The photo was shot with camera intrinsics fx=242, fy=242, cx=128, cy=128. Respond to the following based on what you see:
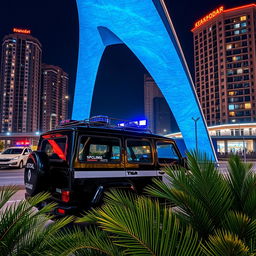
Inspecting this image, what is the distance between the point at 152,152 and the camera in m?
6.00

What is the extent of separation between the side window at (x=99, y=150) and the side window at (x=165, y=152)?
1220mm

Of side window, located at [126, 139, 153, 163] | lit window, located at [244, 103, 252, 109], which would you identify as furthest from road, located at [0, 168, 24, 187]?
lit window, located at [244, 103, 252, 109]

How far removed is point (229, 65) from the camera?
9450 centimetres

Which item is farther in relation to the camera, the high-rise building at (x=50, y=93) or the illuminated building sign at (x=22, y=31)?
the high-rise building at (x=50, y=93)

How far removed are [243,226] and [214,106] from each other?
104818mm

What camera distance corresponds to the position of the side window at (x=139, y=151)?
564 centimetres

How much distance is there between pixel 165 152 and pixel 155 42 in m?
28.6

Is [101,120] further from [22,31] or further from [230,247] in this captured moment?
[22,31]

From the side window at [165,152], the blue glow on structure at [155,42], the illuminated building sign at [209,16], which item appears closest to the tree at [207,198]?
the side window at [165,152]

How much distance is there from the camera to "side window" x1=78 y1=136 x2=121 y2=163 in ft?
15.9

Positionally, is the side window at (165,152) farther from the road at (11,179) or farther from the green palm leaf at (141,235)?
the road at (11,179)

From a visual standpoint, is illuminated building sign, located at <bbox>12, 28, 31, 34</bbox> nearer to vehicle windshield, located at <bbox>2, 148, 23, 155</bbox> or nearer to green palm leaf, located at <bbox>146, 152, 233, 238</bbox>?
vehicle windshield, located at <bbox>2, 148, 23, 155</bbox>

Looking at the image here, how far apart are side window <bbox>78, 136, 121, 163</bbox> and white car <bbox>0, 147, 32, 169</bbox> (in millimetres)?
16760

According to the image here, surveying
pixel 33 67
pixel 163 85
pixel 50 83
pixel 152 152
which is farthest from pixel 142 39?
pixel 50 83
